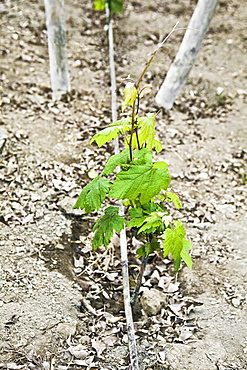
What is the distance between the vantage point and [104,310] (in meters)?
2.92

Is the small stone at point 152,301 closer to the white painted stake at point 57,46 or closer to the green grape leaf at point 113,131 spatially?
the green grape leaf at point 113,131

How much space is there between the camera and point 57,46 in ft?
14.9

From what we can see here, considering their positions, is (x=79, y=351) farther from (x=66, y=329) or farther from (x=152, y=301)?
(x=152, y=301)

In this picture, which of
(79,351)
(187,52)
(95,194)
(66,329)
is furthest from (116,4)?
(79,351)

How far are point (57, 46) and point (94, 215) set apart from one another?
7.08 ft

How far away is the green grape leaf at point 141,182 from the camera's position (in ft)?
7.07

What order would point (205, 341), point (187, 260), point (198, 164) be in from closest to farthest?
point (187, 260)
point (205, 341)
point (198, 164)

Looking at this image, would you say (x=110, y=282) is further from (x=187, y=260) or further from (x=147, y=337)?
(x=187, y=260)

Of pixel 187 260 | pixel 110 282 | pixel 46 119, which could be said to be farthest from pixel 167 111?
pixel 187 260

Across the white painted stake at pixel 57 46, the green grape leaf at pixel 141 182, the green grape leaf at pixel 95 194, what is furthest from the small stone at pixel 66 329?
the white painted stake at pixel 57 46

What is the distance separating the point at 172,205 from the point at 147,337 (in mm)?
1425

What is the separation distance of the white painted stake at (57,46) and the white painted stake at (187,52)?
4.07 ft

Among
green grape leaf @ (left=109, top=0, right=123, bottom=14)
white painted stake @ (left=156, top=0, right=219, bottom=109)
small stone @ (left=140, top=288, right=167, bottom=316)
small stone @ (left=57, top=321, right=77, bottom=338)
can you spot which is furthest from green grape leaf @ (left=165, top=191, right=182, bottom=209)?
green grape leaf @ (left=109, top=0, right=123, bottom=14)

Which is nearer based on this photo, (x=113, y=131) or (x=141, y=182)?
(x=141, y=182)
